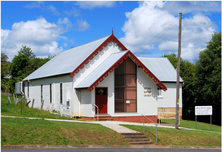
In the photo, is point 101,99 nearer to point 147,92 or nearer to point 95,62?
point 95,62

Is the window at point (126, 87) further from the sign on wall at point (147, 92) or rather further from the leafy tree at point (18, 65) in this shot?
the leafy tree at point (18, 65)

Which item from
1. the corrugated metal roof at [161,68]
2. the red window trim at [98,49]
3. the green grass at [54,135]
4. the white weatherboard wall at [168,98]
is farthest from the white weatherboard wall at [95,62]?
the white weatherboard wall at [168,98]

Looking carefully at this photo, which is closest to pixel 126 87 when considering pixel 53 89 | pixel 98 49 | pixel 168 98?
pixel 98 49

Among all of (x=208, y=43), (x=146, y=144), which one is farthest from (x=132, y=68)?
(x=208, y=43)

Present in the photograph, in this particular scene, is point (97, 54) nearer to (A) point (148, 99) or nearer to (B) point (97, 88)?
(B) point (97, 88)

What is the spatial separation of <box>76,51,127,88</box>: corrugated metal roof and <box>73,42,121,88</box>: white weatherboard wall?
0.42 m

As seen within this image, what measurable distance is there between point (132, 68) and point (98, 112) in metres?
4.72

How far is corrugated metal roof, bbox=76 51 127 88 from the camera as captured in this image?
24767 millimetres

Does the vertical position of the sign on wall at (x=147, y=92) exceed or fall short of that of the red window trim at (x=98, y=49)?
it falls short

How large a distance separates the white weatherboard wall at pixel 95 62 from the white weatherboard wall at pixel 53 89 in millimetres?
801

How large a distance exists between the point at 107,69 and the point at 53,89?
8.82 meters

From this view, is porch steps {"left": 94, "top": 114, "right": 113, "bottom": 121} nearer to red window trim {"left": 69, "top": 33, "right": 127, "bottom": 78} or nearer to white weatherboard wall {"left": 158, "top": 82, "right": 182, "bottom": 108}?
red window trim {"left": 69, "top": 33, "right": 127, "bottom": 78}

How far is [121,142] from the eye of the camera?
16.6 meters

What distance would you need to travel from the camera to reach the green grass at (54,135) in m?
14.9
